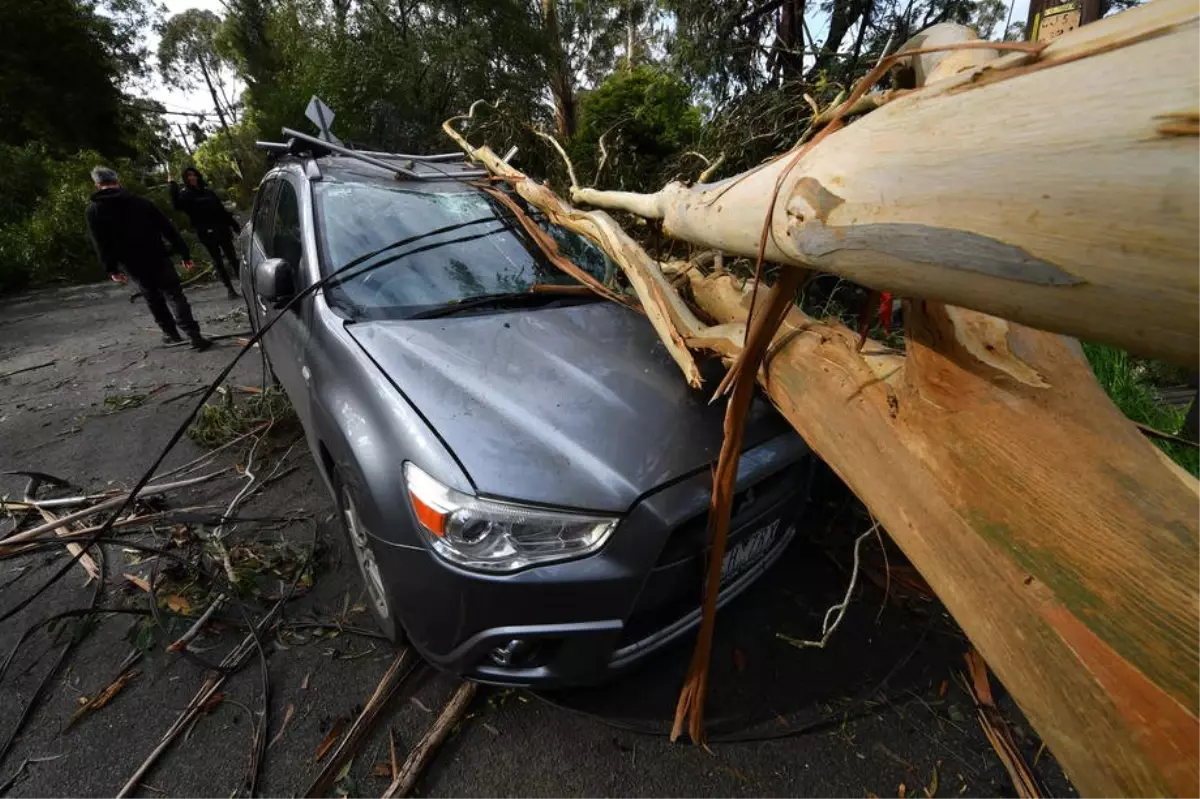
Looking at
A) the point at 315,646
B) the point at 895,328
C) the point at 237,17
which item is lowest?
the point at 315,646

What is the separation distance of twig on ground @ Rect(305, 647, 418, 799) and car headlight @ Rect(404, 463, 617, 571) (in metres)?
0.77

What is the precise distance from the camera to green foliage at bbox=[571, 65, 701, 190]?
6539 millimetres

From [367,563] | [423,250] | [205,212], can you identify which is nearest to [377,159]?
[423,250]

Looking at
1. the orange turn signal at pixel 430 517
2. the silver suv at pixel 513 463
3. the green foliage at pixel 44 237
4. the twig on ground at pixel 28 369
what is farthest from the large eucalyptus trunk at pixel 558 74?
the orange turn signal at pixel 430 517

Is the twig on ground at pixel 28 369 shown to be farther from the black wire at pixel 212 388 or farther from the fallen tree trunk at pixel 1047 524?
the fallen tree trunk at pixel 1047 524

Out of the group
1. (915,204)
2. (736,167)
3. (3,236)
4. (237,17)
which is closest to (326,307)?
(915,204)

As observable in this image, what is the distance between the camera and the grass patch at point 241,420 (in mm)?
3697

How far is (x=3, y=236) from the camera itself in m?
12.3

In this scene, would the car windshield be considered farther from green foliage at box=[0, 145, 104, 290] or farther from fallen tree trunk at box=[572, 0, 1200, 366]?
green foliage at box=[0, 145, 104, 290]

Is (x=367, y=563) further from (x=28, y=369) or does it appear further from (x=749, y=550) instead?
(x=28, y=369)

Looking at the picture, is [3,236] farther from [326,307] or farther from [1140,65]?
[1140,65]

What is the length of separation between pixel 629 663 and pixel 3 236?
1765 centimetres

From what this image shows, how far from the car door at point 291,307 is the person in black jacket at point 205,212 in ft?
16.3

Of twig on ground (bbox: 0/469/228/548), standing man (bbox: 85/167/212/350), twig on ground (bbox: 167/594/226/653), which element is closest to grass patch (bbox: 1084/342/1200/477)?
twig on ground (bbox: 167/594/226/653)
